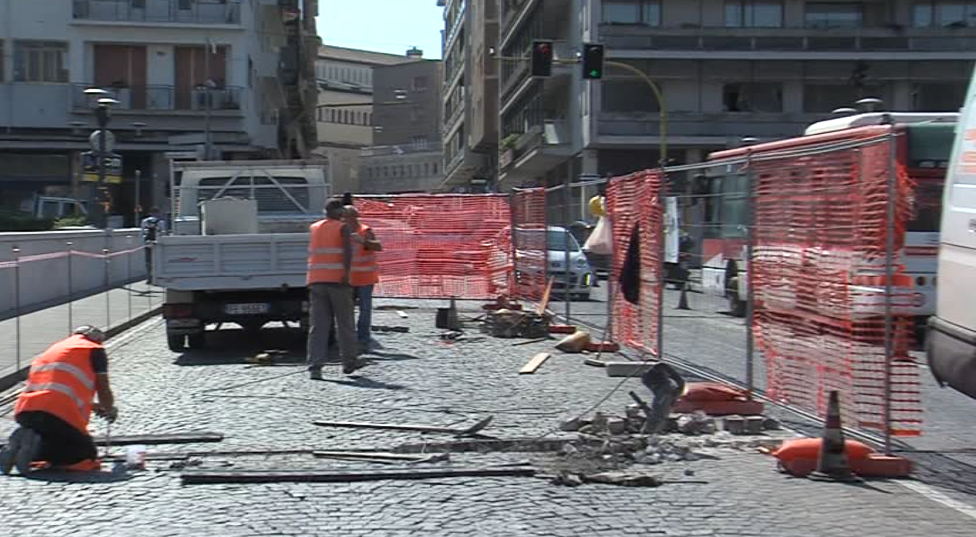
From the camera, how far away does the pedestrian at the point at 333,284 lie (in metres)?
11.9

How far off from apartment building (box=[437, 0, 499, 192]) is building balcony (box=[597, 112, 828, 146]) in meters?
16.4

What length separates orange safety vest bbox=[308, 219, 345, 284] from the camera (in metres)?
11.9

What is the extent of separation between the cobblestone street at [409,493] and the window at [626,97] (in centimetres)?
3339

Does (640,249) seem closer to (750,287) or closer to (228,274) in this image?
(750,287)

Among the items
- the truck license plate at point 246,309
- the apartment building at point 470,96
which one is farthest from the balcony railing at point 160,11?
the truck license plate at point 246,309

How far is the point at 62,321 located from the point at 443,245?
690cm

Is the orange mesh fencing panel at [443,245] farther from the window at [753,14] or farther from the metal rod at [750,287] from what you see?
the window at [753,14]

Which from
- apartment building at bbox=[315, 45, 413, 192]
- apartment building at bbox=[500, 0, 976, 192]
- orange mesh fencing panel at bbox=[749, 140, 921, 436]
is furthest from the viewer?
apartment building at bbox=[315, 45, 413, 192]

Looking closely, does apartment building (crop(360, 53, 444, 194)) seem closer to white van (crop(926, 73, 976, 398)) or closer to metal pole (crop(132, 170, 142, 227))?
metal pole (crop(132, 170, 142, 227))

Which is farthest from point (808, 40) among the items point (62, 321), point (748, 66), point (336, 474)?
point (336, 474)

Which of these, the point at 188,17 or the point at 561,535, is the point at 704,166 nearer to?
the point at 561,535

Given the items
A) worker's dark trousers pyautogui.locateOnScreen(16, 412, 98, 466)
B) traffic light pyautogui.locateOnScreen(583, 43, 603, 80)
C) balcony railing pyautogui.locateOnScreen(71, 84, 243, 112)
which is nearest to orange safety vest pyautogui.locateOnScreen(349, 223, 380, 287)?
worker's dark trousers pyautogui.locateOnScreen(16, 412, 98, 466)

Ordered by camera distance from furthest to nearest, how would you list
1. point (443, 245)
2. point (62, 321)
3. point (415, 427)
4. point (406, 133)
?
point (406, 133) → point (443, 245) → point (62, 321) → point (415, 427)

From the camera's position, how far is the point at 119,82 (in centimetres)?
4284
